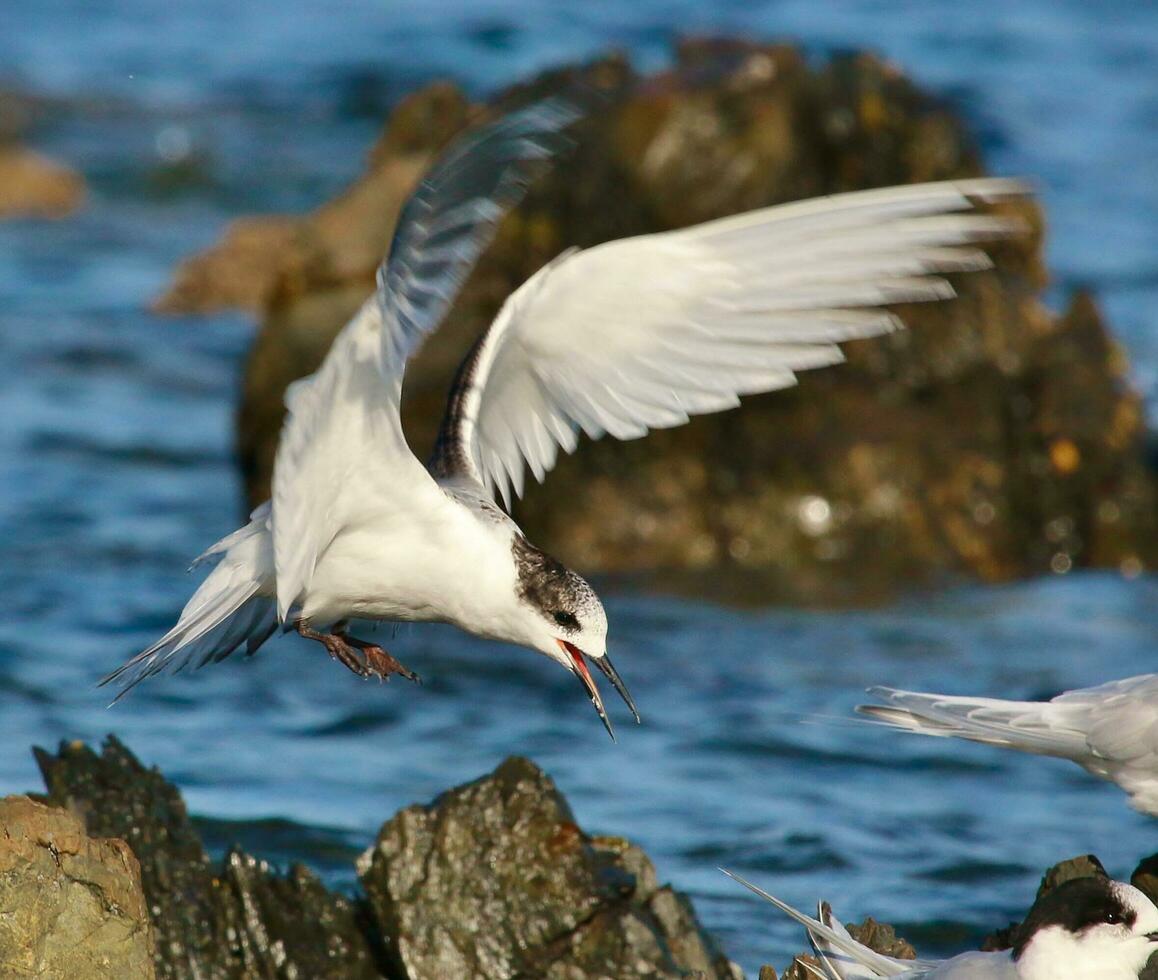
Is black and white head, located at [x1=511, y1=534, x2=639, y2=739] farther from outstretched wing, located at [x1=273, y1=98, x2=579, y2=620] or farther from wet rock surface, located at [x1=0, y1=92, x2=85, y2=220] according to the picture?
wet rock surface, located at [x1=0, y1=92, x2=85, y2=220]

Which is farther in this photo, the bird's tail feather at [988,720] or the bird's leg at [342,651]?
the bird's tail feather at [988,720]

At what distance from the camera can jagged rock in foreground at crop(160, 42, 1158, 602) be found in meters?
9.42

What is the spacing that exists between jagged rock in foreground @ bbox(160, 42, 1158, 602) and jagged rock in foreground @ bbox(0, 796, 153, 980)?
527 centimetres

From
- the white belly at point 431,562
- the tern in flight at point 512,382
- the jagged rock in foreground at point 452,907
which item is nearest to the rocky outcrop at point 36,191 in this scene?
the tern in flight at point 512,382

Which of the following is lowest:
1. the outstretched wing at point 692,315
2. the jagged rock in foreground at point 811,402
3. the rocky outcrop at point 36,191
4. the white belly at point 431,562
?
the rocky outcrop at point 36,191

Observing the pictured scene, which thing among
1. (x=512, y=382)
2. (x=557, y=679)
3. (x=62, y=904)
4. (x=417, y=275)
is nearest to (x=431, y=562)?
(x=512, y=382)

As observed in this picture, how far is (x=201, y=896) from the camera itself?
503 cm

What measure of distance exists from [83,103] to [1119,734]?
1594 centimetres

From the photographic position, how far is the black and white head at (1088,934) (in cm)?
415

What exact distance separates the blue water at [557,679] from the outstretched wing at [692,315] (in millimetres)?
1563

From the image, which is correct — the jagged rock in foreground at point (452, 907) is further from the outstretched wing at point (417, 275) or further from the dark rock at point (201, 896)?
the outstretched wing at point (417, 275)

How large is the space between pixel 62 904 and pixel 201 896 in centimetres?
106

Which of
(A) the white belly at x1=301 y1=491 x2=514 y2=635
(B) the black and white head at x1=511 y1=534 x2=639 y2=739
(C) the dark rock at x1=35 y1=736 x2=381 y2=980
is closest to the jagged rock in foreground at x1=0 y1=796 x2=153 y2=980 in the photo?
(C) the dark rock at x1=35 y1=736 x2=381 y2=980

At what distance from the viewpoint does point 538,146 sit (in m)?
3.80
